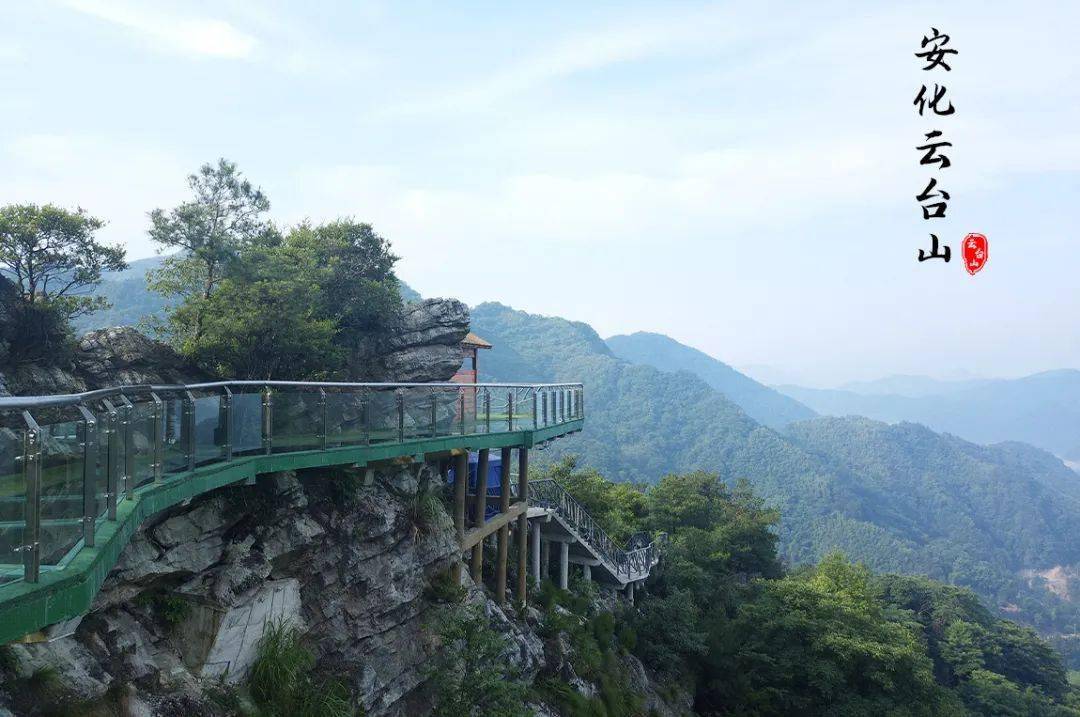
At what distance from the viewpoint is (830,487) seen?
14988cm

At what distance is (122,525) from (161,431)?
1.98 meters

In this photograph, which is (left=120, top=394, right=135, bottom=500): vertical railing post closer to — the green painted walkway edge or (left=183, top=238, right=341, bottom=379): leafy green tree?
the green painted walkway edge

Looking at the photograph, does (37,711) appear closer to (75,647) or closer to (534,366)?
(75,647)

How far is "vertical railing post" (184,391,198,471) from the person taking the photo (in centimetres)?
845

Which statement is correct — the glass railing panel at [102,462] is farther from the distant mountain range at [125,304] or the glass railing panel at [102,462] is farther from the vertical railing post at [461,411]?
the distant mountain range at [125,304]

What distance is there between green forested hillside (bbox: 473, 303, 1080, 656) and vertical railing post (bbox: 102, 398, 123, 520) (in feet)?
371

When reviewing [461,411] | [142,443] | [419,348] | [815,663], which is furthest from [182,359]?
[815,663]

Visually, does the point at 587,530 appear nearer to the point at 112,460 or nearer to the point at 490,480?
the point at 490,480

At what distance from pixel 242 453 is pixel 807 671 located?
66.4ft

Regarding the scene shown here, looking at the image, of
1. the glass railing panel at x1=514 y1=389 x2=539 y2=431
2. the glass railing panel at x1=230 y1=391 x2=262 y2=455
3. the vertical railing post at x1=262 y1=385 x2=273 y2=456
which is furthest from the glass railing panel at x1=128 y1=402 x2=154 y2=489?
the glass railing panel at x1=514 y1=389 x2=539 y2=431

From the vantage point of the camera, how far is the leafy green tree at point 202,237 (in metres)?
19.5

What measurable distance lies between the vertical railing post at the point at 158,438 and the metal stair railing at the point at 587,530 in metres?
16.1

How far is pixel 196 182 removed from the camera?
20875 mm

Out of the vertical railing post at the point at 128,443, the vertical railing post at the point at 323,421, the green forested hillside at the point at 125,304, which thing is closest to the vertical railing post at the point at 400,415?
the vertical railing post at the point at 323,421
